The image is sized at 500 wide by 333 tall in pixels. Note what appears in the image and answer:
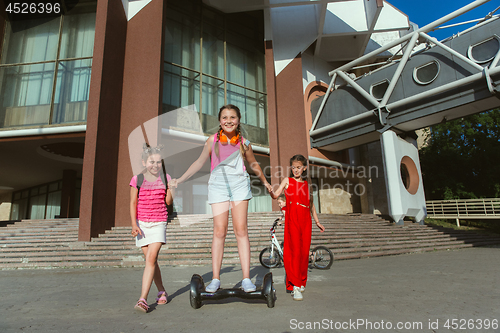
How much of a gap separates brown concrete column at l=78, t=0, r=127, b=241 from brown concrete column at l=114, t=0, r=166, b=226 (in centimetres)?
24

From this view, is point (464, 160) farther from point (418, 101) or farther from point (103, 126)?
point (103, 126)

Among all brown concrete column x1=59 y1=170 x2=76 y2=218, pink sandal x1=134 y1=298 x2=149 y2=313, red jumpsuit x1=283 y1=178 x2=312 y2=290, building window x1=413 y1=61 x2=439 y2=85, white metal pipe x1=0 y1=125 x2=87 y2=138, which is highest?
building window x1=413 y1=61 x2=439 y2=85

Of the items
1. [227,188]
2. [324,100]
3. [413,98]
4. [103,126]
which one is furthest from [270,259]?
[324,100]

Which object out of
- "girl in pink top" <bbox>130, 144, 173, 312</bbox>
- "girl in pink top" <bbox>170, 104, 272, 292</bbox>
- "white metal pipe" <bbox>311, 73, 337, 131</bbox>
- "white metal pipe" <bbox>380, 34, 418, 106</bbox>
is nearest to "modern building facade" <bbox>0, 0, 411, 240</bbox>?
"white metal pipe" <bbox>311, 73, 337, 131</bbox>

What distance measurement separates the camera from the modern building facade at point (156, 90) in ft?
36.3

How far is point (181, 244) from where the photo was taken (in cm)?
852

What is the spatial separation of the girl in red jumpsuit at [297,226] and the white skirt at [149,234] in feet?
4.43

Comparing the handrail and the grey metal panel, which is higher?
the grey metal panel

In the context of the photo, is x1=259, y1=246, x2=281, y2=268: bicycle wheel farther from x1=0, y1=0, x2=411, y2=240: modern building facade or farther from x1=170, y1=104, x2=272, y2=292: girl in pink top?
x1=0, y1=0, x2=411, y2=240: modern building facade

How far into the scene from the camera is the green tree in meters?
24.5

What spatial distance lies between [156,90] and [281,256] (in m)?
8.50

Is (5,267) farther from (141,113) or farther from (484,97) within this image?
(484,97)

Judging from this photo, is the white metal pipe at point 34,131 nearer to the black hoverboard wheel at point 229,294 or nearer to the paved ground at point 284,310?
the paved ground at point 284,310

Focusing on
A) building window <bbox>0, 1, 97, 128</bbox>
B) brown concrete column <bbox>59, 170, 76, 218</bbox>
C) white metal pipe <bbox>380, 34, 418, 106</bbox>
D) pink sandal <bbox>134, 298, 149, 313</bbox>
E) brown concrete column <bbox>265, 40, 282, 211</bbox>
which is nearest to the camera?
pink sandal <bbox>134, 298, 149, 313</bbox>
